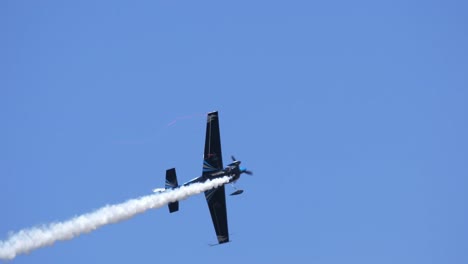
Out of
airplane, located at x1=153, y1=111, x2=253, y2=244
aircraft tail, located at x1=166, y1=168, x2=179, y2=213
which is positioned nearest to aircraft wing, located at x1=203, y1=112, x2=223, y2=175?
airplane, located at x1=153, y1=111, x2=253, y2=244

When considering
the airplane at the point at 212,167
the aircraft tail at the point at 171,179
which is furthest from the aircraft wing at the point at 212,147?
the aircraft tail at the point at 171,179

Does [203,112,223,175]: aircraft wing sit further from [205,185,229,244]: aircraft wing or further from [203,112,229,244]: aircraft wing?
[205,185,229,244]: aircraft wing

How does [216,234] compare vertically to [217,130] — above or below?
below

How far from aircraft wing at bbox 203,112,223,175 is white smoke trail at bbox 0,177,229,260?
1164 millimetres

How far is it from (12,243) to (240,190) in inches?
782

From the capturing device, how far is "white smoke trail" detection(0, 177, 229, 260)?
267 feet

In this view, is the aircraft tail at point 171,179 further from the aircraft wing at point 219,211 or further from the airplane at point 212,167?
the aircraft wing at point 219,211

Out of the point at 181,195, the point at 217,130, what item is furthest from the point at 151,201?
the point at 217,130

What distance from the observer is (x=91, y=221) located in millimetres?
86438

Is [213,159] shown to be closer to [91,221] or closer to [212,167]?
[212,167]

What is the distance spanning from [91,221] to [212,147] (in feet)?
39.6

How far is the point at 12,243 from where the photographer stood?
A: 80.8m

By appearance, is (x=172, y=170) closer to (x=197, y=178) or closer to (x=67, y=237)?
(x=197, y=178)

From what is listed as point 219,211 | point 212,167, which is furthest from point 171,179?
point 219,211
